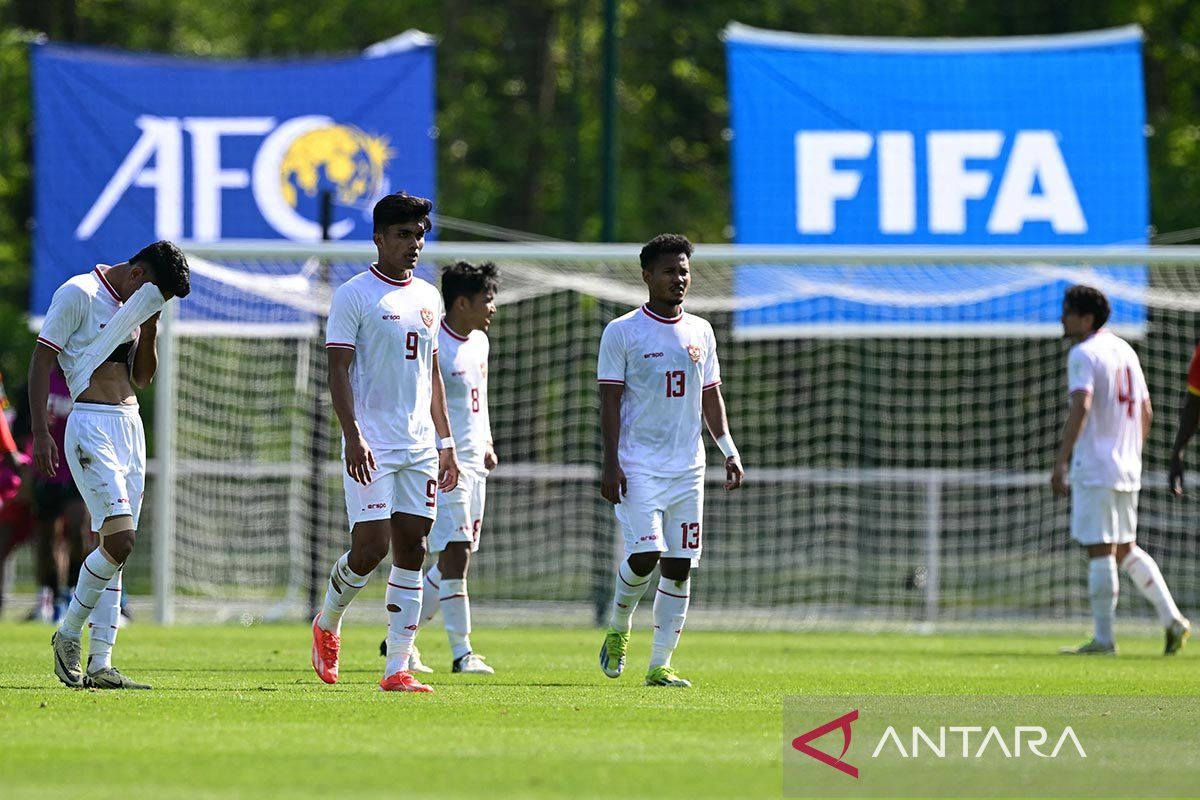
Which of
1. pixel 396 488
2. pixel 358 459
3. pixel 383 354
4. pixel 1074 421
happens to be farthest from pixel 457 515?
pixel 1074 421

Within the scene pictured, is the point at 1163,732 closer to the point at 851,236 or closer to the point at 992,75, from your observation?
the point at 851,236

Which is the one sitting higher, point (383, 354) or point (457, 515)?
point (383, 354)

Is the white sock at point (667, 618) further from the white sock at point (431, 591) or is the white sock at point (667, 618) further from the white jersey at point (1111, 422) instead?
the white jersey at point (1111, 422)

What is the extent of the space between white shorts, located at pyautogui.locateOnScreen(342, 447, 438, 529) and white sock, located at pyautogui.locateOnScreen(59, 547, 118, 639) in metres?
1.25

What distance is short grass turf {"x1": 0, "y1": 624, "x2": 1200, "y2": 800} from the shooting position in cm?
622

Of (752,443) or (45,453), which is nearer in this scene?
(45,453)

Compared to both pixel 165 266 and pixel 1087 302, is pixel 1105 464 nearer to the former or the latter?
pixel 1087 302

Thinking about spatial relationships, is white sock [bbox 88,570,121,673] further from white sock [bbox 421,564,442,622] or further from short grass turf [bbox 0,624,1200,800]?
white sock [bbox 421,564,442,622]

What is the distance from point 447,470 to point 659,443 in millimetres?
1227

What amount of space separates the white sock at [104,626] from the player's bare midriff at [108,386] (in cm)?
90

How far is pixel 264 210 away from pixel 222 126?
1174mm

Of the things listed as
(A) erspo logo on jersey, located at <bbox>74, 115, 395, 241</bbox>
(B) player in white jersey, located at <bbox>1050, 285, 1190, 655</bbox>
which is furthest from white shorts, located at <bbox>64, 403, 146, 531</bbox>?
(A) erspo logo on jersey, located at <bbox>74, 115, 395, 241</bbox>

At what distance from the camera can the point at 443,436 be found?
9.98 m

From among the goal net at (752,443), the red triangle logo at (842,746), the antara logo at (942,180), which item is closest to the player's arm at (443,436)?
the red triangle logo at (842,746)
